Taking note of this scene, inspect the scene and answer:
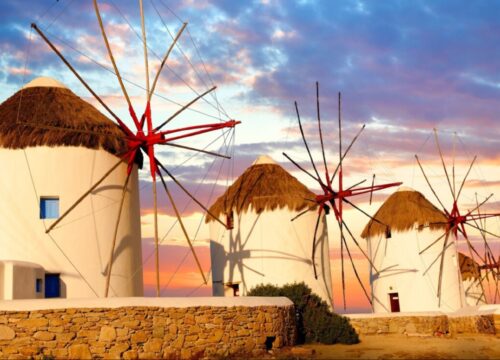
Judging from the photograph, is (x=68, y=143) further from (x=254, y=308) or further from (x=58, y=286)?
(x=254, y=308)

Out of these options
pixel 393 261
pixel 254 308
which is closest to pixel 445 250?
pixel 393 261

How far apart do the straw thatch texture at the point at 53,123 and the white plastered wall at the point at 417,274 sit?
18265mm

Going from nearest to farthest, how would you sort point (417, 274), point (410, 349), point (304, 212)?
point (410, 349) → point (304, 212) → point (417, 274)

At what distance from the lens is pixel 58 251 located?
66.9ft

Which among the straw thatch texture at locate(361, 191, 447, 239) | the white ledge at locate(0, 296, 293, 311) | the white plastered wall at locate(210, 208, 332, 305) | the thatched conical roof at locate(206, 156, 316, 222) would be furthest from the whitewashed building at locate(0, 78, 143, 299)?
the straw thatch texture at locate(361, 191, 447, 239)

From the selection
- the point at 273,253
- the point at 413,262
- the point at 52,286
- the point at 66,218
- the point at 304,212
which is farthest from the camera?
the point at 413,262

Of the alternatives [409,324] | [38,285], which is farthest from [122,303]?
[409,324]

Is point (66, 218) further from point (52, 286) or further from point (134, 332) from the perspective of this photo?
point (134, 332)

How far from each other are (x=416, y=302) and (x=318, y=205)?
8.93 m

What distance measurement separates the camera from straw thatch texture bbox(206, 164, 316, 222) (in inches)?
1121

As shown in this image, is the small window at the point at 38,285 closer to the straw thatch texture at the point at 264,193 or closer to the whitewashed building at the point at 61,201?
the whitewashed building at the point at 61,201

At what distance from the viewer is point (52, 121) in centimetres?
2106

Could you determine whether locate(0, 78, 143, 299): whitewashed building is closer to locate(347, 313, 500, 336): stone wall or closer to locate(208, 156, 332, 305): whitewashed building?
locate(208, 156, 332, 305): whitewashed building

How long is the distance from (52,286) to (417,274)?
66.8ft
